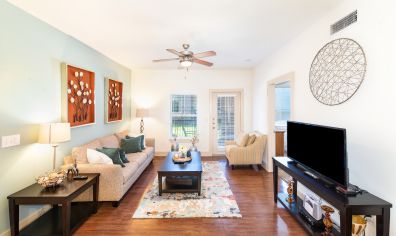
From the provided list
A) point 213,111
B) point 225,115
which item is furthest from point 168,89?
point 225,115

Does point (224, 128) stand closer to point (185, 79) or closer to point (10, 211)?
point (185, 79)

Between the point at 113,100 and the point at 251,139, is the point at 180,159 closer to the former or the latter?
the point at 251,139

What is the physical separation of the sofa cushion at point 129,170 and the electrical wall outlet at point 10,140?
1.44 m

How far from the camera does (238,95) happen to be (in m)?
6.65

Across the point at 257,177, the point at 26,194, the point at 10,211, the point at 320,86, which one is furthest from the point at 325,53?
the point at 10,211

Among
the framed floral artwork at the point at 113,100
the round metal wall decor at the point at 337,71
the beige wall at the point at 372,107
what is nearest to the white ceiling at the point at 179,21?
the beige wall at the point at 372,107

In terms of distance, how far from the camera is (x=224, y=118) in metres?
6.70

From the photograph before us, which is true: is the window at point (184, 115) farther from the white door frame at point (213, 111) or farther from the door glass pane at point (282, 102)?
the door glass pane at point (282, 102)

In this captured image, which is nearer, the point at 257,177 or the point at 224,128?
the point at 257,177

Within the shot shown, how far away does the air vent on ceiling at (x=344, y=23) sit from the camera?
7.50ft

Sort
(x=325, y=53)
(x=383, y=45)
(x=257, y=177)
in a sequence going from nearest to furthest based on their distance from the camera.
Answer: (x=383, y=45), (x=325, y=53), (x=257, y=177)

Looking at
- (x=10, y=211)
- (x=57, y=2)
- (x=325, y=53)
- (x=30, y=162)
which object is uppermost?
(x=57, y=2)

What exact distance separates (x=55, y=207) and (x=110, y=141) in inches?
64.8

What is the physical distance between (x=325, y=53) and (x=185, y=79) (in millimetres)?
4343
